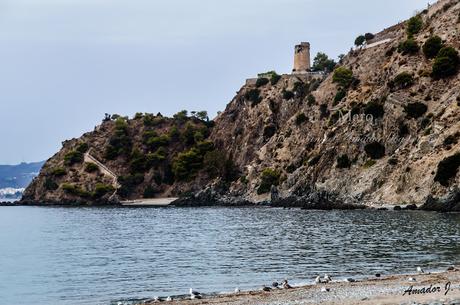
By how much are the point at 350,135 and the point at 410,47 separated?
19.8 meters

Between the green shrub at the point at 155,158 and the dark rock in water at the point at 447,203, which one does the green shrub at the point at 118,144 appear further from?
the dark rock in water at the point at 447,203

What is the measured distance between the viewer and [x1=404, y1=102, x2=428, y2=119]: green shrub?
10344cm

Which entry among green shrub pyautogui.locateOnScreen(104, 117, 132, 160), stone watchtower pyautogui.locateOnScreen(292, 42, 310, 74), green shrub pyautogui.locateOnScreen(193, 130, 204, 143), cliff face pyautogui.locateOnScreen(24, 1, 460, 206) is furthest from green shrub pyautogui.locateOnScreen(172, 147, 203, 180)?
stone watchtower pyautogui.locateOnScreen(292, 42, 310, 74)

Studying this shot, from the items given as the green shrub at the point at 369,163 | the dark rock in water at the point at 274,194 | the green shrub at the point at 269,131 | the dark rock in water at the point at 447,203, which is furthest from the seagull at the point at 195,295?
the green shrub at the point at 269,131

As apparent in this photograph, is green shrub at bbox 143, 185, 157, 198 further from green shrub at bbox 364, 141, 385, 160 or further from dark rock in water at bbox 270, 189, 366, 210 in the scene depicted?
green shrub at bbox 364, 141, 385, 160

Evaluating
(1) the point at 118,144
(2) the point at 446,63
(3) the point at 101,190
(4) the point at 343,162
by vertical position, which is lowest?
(3) the point at 101,190

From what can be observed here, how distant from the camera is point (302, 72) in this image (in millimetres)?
169250

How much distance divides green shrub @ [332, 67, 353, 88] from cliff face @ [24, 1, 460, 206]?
0.19 metres

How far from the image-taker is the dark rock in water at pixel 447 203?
3201 inches

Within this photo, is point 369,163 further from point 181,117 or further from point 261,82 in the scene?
point 181,117

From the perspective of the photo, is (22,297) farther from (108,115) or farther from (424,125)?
(108,115)

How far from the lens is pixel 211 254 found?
172ft

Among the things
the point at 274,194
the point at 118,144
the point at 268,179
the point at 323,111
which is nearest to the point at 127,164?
the point at 118,144

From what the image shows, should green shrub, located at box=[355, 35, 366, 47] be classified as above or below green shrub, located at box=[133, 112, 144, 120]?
above
